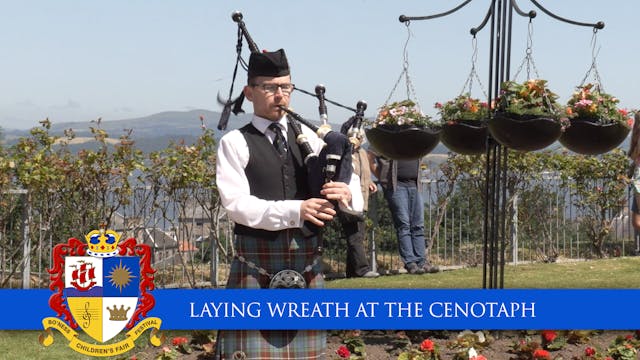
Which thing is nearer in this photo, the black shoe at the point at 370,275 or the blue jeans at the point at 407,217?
the blue jeans at the point at 407,217

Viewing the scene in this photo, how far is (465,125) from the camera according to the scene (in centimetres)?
611

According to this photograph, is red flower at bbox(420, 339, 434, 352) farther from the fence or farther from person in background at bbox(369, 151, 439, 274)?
the fence

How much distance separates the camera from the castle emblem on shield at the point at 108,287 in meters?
5.13

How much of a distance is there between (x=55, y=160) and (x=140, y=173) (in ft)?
3.04

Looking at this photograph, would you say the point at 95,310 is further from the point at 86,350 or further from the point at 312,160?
the point at 312,160

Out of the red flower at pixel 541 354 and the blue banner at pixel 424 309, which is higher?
the blue banner at pixel 424 309

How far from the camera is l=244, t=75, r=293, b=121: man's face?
4.60m

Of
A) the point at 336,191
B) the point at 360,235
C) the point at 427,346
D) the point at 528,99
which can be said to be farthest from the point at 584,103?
the point at 360,235

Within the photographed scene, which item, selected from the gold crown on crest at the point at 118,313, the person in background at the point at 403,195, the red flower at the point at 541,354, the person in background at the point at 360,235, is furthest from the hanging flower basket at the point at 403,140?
the person in background at the point at 403,195

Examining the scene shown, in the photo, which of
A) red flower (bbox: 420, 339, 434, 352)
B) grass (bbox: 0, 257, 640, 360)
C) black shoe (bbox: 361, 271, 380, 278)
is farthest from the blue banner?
black shoe (bbox: 361, 271, 380, 278)

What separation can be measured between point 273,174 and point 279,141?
0.58 feet

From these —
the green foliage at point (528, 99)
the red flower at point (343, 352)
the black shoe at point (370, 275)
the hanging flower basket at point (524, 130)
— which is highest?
the green foliage at point (528, 99)

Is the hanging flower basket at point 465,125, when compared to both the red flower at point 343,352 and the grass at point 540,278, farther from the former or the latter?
the grass at point 540,278

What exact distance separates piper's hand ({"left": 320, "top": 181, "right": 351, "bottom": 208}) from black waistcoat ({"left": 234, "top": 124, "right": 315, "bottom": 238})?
164mm
